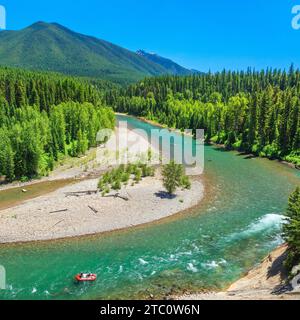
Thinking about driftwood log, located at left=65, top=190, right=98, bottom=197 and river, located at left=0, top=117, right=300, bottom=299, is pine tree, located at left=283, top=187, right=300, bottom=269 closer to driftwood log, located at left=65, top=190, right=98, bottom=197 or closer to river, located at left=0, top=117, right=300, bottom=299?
river, located at left=0, top=117, right=300, bottom=299

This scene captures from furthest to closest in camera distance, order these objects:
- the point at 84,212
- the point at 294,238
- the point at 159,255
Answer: the point at 84,212 → the point at 159,255 → the point at 294,238

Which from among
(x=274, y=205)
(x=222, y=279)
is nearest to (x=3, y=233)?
(x=222, y=279)

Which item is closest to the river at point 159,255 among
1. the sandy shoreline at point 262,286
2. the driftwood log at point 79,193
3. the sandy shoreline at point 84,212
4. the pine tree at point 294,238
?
the sandy shoreline at point 262,286

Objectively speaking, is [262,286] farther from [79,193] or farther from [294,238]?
[79,193]

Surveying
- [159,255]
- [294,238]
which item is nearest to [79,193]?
[159,255]

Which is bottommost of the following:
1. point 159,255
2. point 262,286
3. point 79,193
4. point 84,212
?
point 159,255
